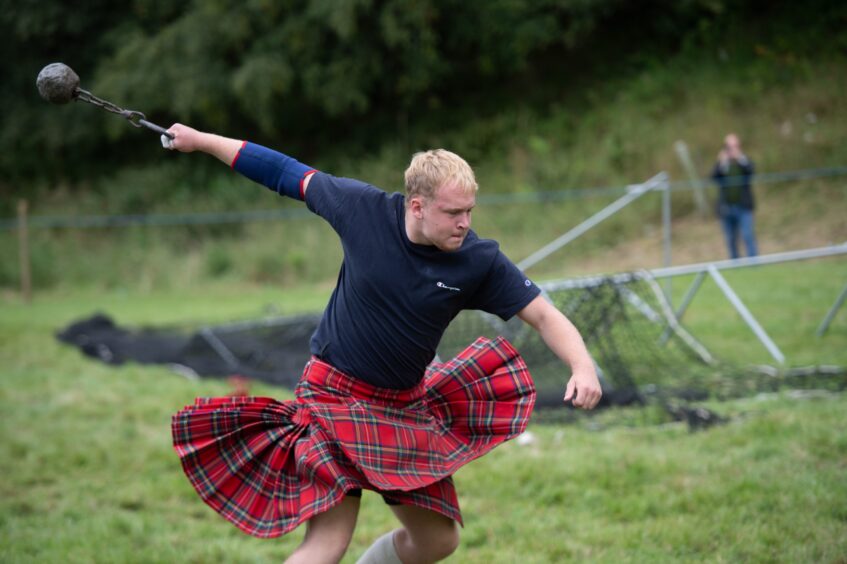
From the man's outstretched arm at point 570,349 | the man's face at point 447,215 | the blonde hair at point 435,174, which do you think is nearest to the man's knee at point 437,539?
the man's outstretched arm at point 570,349

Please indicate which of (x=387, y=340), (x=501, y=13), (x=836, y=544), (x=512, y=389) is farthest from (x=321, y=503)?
(x=501, y=13)

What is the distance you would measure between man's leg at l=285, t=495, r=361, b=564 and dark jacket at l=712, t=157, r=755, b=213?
→ 9.66 meters

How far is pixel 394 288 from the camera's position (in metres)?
2.70

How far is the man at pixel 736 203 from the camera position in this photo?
11.4m

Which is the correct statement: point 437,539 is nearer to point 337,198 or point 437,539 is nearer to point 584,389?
point 584,389

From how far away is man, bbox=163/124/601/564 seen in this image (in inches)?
103

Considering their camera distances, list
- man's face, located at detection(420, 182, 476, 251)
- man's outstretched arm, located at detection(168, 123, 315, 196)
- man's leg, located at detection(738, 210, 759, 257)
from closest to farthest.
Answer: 1. man's face, located at detection(420, 182, 476, 251)
2. man's outstretched arm, located at detection(168, 123, 315, 196)
3. man's leg, located at detection(738, 210, 759, 257)

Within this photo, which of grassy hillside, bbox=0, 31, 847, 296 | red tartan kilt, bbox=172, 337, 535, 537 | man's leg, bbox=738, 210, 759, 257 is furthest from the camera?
grassy hillside, bbox=0, 31, 847, 296

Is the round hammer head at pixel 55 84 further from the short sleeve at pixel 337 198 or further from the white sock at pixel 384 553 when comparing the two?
the white sock at pixel 384 553

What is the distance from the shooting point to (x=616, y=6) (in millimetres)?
18375

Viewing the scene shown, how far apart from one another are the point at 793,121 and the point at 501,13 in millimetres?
6400

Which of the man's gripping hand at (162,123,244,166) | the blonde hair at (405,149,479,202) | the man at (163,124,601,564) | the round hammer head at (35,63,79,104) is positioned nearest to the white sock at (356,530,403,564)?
the man at (163,124,601,564)

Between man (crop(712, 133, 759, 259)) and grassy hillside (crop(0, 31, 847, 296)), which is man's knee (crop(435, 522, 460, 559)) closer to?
man (crop(712, 133, 759, 259))

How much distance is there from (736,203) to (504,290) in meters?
9.60
